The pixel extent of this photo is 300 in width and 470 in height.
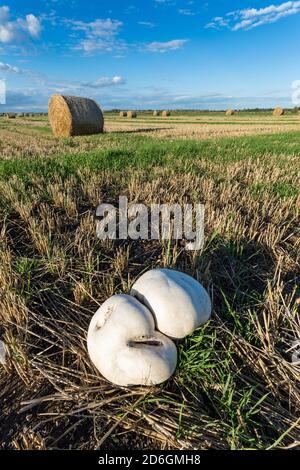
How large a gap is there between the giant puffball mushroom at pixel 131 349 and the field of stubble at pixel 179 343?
134 mm

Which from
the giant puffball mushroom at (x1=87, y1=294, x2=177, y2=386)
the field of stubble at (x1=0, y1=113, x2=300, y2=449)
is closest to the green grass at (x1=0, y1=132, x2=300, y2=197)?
the field of stubble at (x1=0, y1=113, x2=300, y2=449)

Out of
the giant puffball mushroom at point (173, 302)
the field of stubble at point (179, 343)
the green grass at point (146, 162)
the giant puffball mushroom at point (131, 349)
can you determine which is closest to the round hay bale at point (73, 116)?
the green grass at point (146, 162)

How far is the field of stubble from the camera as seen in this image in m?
1.71

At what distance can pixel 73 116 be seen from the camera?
54.5 ft

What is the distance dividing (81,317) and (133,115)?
145 feet

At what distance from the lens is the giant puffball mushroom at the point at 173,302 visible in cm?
182

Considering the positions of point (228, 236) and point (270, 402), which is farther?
point (228, 236)

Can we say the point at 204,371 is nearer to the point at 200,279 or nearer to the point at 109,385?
the point at 109,385

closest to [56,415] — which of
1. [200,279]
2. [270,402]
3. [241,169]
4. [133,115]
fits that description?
[270,402]

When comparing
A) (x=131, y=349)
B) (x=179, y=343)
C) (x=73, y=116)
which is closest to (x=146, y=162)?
(x=179, y=343)

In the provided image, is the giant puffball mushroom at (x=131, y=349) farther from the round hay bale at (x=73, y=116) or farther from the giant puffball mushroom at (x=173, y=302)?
the round hay bale at (x=73, y=116)

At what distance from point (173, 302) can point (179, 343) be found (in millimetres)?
354

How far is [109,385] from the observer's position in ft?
6.23

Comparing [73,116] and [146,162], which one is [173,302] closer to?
[146,162]
